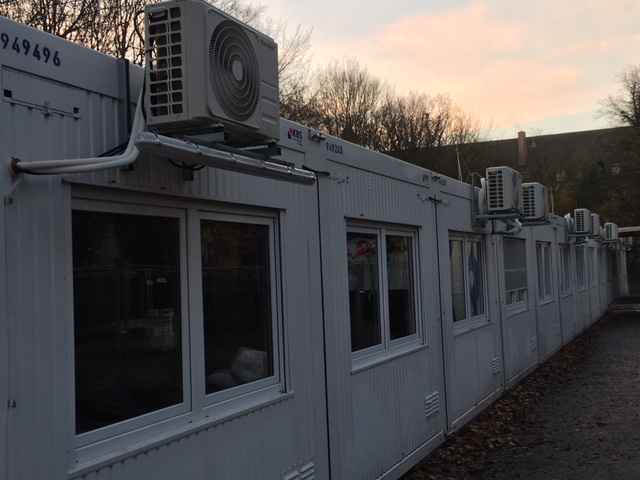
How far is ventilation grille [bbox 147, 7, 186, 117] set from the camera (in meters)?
3.23

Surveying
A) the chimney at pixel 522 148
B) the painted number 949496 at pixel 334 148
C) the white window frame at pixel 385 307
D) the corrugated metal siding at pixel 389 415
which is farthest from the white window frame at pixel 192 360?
the chimney at pixel 522 148

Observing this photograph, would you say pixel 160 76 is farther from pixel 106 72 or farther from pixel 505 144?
pixel 505 144

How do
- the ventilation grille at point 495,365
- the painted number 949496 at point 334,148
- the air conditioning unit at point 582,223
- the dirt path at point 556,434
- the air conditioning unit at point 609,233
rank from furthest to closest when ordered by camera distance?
the air conditioning unit at point 609,233 < the air conditioning unit at point 582,223 < the ventilation grille at point 495,365 < the dirt path at point 556,434 < the painted number 949496 at point 334,148

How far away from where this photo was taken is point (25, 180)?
2947 mm

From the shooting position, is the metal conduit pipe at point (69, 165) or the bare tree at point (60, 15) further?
the bare tree at point (60, 15)

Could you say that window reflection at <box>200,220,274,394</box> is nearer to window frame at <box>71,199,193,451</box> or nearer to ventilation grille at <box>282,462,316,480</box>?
window frame at <box>71,199,193,451</box>

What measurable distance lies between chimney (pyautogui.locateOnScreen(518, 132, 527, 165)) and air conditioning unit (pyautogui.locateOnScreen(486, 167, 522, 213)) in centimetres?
2925

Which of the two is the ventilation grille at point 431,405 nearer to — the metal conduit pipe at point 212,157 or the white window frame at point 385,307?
the white window frame at point 385,307

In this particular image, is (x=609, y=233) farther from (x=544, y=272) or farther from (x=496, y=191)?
(x=496, y=191)

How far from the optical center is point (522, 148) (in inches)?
1596

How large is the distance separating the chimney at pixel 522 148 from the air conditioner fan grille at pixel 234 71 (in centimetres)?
3609

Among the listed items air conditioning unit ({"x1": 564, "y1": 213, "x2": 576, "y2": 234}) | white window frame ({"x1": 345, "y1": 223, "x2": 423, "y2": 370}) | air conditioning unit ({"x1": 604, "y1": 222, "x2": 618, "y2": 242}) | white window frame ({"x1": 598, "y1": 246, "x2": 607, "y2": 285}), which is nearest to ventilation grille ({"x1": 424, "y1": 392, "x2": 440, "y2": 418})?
white window frame ({"x1": 345, "y1": 223, "x2": 423, "y2": 370})

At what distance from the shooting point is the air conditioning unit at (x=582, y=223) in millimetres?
18453

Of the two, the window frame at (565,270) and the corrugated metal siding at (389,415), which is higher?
the window frame at (565,270)
